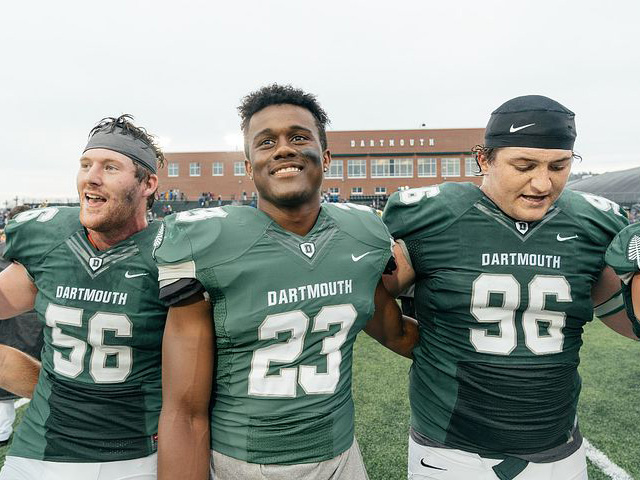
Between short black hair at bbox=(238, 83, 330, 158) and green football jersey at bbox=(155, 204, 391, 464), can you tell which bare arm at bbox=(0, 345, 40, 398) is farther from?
short black hair at bbox=(238, 83, 330, 158)

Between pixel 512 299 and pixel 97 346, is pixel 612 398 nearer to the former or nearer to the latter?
pixel 512 299

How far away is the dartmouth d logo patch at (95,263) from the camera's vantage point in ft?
5.64

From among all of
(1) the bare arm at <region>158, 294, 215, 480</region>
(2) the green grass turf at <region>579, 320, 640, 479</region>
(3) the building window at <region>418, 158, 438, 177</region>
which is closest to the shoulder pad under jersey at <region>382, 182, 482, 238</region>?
(1) the bare arm at <region>158, 294, 215, 480</region>

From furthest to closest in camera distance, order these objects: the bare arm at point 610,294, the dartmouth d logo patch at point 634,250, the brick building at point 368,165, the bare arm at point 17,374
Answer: the brick building at point 368,165, the bare arm at point 17,374, the bare arm at point 610,294, the dartmouth d logo patch at point 634,250

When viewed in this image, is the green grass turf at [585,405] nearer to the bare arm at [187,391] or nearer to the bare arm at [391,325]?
the bare arm at [391,325]

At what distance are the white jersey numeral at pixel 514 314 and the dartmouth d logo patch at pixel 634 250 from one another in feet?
0.86

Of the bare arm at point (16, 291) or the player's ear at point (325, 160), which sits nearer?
the player's ear at point (325, 160)

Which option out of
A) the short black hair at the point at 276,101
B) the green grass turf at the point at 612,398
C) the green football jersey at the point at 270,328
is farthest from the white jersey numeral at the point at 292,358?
the green grass turf at the point at 612,398

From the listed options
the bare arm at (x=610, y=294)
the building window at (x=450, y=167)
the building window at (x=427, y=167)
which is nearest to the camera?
the bare arm at (x=610, y=294)

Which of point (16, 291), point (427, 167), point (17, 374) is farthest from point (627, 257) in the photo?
point (427, 167)

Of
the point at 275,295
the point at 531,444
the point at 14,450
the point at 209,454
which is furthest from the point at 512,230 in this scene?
the point at 14,450

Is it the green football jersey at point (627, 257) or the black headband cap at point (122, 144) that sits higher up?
the black headband cap at point (122, 144)

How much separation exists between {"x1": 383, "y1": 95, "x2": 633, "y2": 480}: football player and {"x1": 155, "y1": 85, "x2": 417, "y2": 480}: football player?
41cm

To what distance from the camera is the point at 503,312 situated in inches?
67.4
